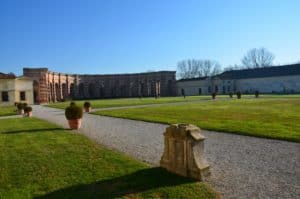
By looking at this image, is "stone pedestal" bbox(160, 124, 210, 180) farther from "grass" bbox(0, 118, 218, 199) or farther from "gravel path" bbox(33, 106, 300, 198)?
"gravel path" bbox(33, 106, 300, 198)

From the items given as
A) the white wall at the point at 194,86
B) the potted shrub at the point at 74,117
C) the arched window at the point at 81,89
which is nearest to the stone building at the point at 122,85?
the arched window at the point at 81,89

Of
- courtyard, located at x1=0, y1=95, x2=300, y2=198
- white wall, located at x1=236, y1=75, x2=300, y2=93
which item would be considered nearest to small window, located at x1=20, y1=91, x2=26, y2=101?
courtyard, located at x1=0, y1=95, x2=300, y2=198

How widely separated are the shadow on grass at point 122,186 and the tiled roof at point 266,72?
74315 millimetres

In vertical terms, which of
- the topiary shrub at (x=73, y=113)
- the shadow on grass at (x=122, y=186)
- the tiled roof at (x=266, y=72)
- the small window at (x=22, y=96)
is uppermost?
the tiled roof at (x=266, y=72)

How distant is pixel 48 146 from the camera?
9.59 metres

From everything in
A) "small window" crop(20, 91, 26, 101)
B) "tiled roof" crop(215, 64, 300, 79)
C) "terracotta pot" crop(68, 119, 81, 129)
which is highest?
"tiled roof" crop(215, 64, 300, 79)

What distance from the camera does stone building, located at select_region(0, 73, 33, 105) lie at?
2099 inches

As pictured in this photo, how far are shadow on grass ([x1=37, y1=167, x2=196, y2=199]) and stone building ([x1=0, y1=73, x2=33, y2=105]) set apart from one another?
52103 millimetres

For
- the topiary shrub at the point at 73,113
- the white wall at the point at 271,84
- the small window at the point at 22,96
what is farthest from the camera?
the white wall at the point at 271,84

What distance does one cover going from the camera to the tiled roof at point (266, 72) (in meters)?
75.3

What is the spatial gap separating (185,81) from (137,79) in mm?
16602

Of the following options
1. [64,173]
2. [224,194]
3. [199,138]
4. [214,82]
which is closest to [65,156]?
[64,173]

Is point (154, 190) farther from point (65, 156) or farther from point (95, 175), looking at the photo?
point (65, 156)

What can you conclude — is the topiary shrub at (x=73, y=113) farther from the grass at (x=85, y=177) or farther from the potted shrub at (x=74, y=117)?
the grass at (x=85, y=177)
